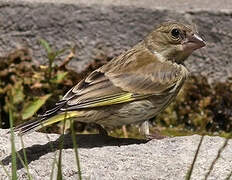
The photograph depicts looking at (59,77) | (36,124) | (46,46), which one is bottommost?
(59,77)

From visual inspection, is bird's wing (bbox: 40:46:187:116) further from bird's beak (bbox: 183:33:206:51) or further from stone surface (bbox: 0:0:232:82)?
stone surface (bbox: 0:0:232:82)

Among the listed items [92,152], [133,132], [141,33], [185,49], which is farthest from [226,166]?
[141,33]

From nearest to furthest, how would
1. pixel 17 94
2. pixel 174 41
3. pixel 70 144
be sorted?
pixel 70 144 → pixel 174 41 → pixel 17 94

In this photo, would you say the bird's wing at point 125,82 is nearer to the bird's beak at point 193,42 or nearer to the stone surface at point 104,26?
the bird's beak at point 193,42

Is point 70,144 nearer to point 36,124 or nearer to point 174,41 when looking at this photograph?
point 36,124

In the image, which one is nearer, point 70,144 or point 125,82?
point 70,144

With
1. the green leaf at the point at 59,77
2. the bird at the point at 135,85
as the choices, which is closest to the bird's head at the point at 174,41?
the bird at the point at 135,85

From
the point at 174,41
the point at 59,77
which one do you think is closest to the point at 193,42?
the point at 174,41

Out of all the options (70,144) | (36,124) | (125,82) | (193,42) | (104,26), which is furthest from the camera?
(104,26)
